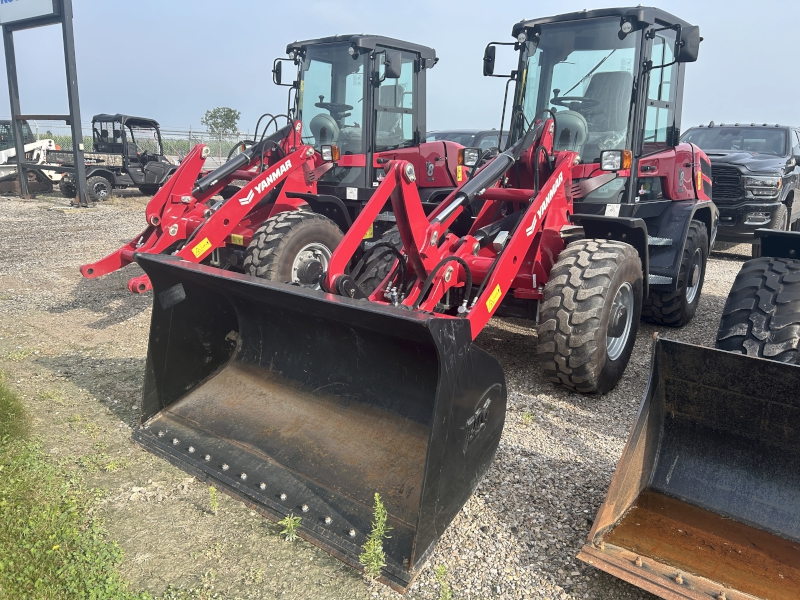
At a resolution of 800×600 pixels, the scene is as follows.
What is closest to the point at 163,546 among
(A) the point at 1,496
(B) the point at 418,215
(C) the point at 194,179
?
(A) the point at 1,496

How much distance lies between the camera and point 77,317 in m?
5.95

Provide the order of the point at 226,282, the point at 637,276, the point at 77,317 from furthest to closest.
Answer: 1. the point at 77,317
2. the point at 637,276
3. the point at 226,282

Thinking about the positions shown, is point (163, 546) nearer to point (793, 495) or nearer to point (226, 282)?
point (226, 282)

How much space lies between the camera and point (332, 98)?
6852mm

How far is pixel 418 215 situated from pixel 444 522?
1871 mm

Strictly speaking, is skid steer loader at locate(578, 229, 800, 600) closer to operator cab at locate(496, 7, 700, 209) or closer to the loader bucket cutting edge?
the loader bucket cutting edge

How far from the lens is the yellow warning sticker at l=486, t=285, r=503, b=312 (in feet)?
12.2

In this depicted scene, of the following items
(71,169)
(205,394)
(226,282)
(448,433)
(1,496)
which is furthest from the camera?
(71,169)

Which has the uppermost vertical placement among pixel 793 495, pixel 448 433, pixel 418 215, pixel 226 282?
pixel 418 215

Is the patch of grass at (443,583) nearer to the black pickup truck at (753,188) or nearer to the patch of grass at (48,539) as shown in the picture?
the patch of grass at (48,539)

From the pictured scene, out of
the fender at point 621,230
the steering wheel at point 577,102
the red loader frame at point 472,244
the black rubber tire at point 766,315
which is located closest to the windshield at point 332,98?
the steering wheel at point 577,102

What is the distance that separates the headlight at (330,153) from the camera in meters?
6.55

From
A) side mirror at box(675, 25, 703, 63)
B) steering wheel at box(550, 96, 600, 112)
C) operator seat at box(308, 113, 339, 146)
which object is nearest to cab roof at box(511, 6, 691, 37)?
side mirror at box(675, 25, 703, 63)

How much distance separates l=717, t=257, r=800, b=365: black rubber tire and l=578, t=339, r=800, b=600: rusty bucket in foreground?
0.78m
